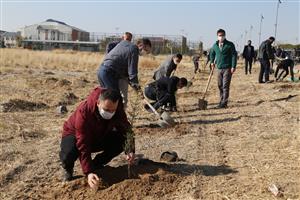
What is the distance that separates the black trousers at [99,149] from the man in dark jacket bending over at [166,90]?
432 centimetres

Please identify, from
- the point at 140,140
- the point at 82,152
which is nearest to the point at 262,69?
the point at 140,140

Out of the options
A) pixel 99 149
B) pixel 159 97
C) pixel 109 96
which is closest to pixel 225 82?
pixel 159 97

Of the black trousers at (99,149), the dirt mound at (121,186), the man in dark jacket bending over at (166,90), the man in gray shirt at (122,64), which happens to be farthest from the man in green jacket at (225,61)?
the black trousers at (99,149)

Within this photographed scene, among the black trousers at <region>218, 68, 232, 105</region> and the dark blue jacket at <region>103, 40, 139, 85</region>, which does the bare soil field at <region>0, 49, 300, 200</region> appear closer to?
the black trousers at <region>218, 68, 232, 105</region>

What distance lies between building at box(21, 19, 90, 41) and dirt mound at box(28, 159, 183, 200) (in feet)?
388

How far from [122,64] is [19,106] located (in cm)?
407

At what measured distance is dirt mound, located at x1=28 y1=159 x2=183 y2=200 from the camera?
482 centimetres

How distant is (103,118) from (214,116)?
525cm

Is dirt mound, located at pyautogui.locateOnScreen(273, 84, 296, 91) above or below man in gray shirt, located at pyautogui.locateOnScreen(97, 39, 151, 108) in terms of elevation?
below

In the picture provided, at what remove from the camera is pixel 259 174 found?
549cm

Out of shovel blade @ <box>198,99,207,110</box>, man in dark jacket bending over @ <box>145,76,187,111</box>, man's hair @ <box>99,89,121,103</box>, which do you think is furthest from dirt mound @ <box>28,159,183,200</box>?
shovel blade @ <box>198,99,207,110</box>

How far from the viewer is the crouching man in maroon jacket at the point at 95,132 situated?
189 inches

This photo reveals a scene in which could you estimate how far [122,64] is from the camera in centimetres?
800

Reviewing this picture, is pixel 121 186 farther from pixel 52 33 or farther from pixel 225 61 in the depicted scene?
pixel 52 33
